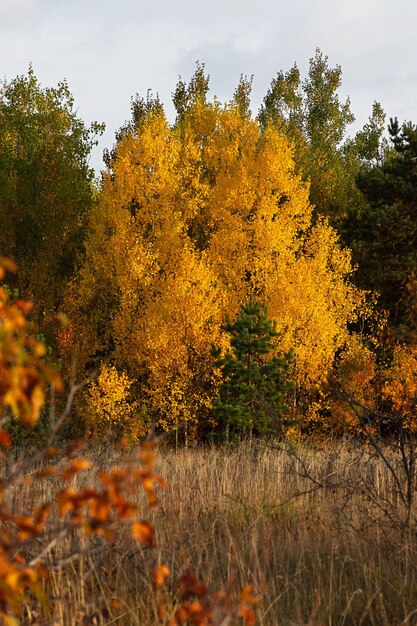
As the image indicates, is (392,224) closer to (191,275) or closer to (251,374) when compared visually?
(191,275)

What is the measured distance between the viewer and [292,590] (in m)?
5.03

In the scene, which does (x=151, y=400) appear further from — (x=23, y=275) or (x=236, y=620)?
(x=236, y=620)

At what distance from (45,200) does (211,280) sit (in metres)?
7.16

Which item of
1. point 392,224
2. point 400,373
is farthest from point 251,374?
point 392,224

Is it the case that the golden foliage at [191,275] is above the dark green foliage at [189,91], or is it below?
below

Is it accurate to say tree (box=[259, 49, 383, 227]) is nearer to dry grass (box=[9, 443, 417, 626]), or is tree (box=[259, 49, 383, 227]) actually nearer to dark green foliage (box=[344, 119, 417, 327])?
dark green foliage (box=[344, 119, 417, 327])

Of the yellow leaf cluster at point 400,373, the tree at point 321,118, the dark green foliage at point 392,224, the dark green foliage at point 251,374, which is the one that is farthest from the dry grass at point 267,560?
the tree at point 321,118

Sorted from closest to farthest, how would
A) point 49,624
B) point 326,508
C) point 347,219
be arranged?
point 49,624 → point 326,508 → point 347,219

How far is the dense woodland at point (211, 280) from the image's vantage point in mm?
19078

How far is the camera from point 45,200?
79.0 ft

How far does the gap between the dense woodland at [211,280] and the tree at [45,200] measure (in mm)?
62

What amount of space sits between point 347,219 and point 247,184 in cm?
488

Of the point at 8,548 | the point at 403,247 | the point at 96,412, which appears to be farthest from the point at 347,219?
the point at 8,548

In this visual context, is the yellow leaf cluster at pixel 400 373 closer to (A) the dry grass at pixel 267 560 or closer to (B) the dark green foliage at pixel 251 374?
(B) the dark green foliage at pixel 251 374
